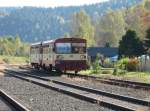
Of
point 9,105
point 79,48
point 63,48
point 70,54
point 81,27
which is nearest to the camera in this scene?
point 9,105

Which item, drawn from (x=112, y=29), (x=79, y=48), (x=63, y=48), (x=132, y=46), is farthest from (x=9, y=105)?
(x=112, y=29)

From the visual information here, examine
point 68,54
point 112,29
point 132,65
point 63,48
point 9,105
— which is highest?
point 112,29

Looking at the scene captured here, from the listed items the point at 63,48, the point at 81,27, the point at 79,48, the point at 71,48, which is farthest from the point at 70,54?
the point at 81,27

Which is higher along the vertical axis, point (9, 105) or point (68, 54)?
point (68, 54)

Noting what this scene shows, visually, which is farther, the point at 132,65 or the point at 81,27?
the point at 81,27

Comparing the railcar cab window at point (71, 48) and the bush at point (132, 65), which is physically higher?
the railcar cab window at point (71, 48)

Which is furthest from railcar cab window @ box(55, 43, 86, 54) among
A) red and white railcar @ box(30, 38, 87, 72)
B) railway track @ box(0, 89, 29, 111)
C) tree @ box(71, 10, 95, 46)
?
tree @ box(71, 10, 95, 46)

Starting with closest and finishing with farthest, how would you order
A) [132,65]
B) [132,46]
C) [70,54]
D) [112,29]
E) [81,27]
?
[70,54], [132,65], [132,46], [81,27], [112,29]

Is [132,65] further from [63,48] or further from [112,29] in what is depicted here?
[112,29]

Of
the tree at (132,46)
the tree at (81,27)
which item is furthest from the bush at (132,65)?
the tree at (81,27)

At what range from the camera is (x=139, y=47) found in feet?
233

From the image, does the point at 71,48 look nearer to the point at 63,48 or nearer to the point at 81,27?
the point at 63,48

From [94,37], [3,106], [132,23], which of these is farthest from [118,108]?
[94,37]

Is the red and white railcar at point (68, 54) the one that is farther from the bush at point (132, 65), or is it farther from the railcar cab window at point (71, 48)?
the bush at point (132, 65)
